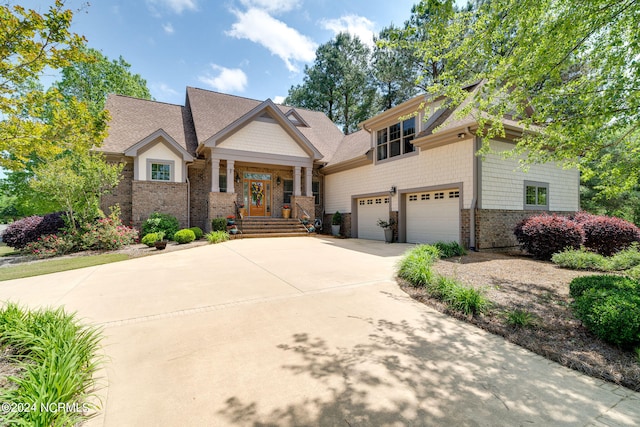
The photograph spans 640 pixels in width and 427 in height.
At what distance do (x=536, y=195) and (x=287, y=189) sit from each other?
42.1 ft

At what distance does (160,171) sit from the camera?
14.0 m

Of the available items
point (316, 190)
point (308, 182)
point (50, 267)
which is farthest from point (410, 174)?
point (50, 267)

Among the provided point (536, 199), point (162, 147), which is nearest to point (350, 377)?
point (536, 199)

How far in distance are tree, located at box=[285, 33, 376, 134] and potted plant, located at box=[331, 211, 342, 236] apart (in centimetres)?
1622

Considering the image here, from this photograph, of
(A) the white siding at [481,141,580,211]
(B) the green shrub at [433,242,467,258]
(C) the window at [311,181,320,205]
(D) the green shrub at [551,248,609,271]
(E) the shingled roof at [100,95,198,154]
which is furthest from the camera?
(C) the window at [311,181,320,205]

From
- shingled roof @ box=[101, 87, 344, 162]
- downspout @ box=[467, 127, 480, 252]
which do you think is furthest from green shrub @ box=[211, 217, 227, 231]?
downspout @ box=[467, 127, 480, 252]

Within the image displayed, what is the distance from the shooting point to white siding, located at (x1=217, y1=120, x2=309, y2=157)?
14.9m

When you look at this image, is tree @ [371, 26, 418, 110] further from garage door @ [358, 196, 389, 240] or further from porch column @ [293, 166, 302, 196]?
garage door @ [358, 196, 389, 240]

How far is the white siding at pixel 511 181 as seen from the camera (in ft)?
33.0

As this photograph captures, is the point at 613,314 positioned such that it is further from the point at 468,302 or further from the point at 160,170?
the point at 160,170

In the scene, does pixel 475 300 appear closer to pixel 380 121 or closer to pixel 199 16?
pixel 380 121

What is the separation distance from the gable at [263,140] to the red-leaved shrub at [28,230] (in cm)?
760

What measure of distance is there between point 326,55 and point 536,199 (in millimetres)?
25819

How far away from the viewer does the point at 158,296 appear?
480 centimetres
